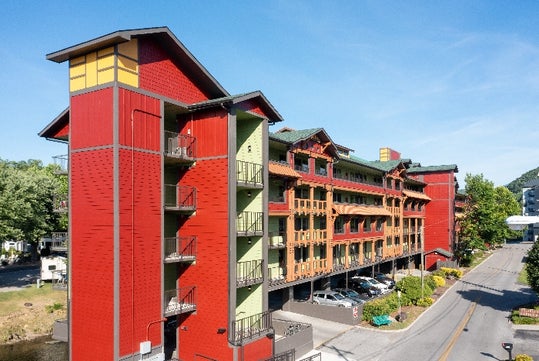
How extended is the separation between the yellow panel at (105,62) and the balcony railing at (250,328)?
14999 mm

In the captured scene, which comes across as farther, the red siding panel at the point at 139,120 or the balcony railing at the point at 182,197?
the balcony railing at the point at 182,197

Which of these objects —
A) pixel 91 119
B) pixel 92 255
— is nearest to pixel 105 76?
pixel 91 119

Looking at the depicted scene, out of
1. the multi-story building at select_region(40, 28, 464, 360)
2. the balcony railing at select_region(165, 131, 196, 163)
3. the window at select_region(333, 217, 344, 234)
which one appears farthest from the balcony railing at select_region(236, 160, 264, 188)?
the window at select_region(333, 217, 344, 234)

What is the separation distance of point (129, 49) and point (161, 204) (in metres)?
8.04

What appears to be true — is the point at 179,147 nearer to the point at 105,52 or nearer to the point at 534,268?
the point at 105,52

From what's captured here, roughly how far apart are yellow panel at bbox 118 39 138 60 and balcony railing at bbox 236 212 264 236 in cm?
1130

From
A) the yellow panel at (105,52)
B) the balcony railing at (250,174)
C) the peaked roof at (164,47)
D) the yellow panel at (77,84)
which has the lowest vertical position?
the balcony railing at (250,174)

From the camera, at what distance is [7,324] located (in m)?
38.9

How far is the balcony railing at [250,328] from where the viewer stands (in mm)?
24266

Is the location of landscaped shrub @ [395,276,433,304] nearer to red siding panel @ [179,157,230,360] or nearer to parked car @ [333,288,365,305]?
parked car @ [333,288,365,305]

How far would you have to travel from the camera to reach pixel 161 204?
23172mm

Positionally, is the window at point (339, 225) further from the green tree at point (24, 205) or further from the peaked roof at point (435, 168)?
the green tree at point (24, 205)

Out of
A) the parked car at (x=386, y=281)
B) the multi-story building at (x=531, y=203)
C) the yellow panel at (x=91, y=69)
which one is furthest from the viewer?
the multi-story building at (x=531, y=203)

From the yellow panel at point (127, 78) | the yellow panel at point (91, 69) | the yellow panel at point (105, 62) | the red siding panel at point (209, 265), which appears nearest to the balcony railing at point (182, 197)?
the red siding panel at point (209, 265)
